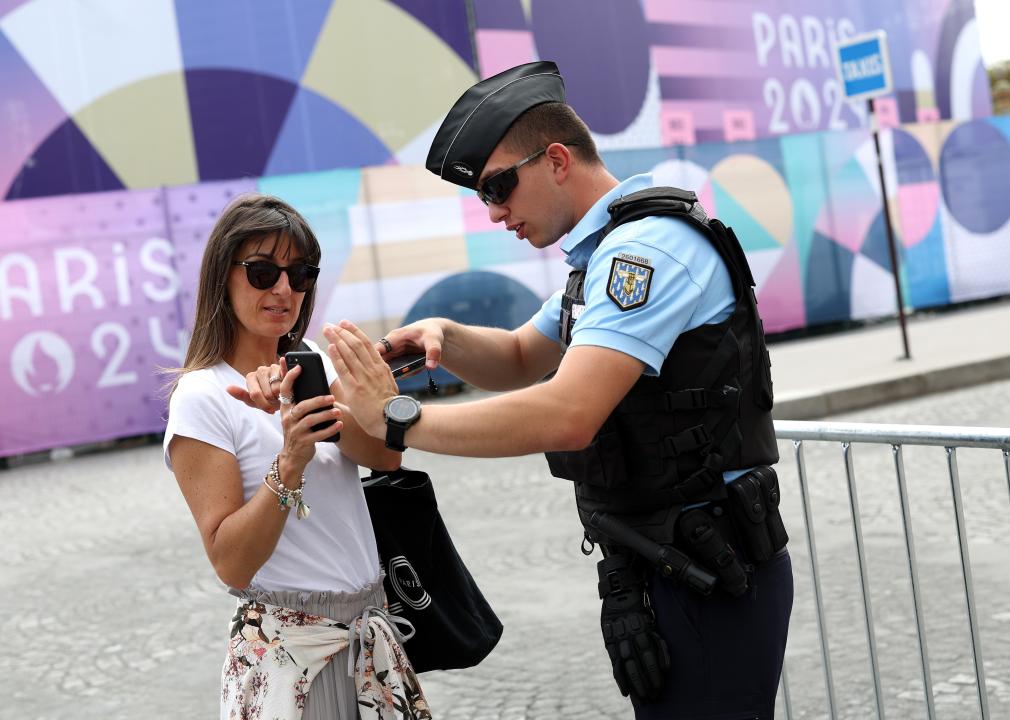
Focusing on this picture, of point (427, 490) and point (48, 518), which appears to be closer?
point (427, 490)

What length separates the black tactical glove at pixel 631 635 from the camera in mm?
2441

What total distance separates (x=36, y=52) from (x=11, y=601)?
7.42m

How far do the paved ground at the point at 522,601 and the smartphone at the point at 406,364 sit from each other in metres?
2.08

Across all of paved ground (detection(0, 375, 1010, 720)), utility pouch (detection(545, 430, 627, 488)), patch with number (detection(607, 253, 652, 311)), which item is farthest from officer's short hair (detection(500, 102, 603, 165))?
paved ground (detection(0, 375, 1010, 720))

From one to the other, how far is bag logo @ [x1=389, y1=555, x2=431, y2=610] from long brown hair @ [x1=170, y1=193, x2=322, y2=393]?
0.59 metres

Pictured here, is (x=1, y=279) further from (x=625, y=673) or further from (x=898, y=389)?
(x=625, y=673)

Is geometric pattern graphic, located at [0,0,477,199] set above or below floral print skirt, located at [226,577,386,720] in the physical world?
above

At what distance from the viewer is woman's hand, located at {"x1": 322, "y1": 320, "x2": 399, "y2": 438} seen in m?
2.22

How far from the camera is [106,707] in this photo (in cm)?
489

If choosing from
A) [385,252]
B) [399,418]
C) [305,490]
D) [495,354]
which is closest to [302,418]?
[399,418]

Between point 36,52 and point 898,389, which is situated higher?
→ point 36,52

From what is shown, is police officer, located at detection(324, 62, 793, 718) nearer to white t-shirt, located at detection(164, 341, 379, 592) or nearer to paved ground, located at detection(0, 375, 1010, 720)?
white t-shirt, located at detection(164, 341, 379, 592)

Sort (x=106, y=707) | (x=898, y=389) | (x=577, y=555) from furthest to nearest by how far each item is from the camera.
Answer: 1. (x=898, y=389)
2. (x=577, y=555)
3. (x=106, y=707)

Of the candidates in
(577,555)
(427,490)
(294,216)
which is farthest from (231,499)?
(577,555)
